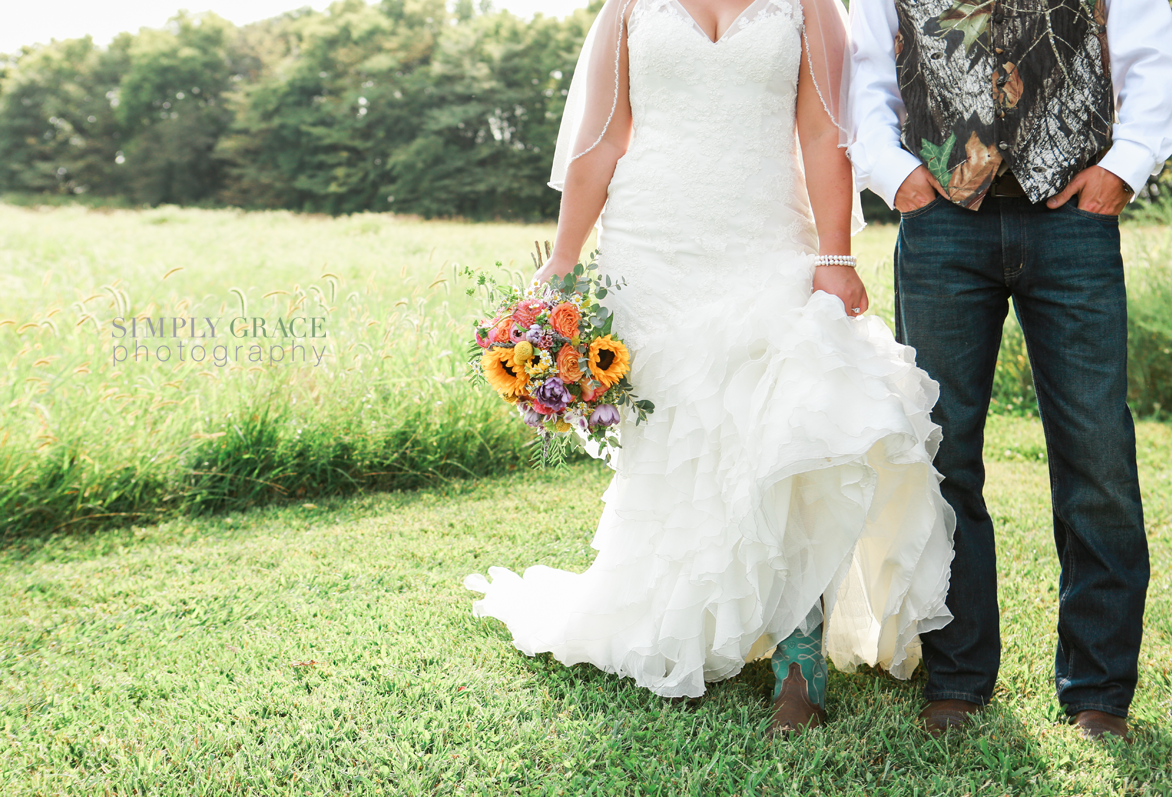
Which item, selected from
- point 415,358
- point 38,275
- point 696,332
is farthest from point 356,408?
point 38,275

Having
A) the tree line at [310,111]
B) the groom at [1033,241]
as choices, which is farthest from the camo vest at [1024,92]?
the tree line at [310,111]

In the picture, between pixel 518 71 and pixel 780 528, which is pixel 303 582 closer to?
pixel 780 528

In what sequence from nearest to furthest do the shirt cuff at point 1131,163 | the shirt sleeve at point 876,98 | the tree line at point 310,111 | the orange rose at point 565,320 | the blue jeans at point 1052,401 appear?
the shirt cuff at point 1131,163 → the blue jeans at point 1052,401 → the shirt sleeve at point 876,98 → the orange rose at point 565,320 → the tree line at point 310,111

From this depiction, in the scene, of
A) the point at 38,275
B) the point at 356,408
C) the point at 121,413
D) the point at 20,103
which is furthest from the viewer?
the point at 20,103

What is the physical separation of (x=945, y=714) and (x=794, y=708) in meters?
0.41

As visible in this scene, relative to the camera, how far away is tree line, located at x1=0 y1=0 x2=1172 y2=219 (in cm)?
3141

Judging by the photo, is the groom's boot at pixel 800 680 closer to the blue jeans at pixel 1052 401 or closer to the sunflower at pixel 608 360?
the blue jeans at pixel 1052 401

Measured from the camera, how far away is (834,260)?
2.27 meters

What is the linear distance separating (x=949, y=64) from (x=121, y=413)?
437 centimetres

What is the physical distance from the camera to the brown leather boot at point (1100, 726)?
6.84 feet

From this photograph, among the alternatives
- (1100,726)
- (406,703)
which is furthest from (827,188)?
(406,703)

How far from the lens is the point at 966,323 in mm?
2092

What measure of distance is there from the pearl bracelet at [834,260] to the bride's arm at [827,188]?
11 mm

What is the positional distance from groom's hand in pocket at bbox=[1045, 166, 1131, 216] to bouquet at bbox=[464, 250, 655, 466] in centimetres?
115
